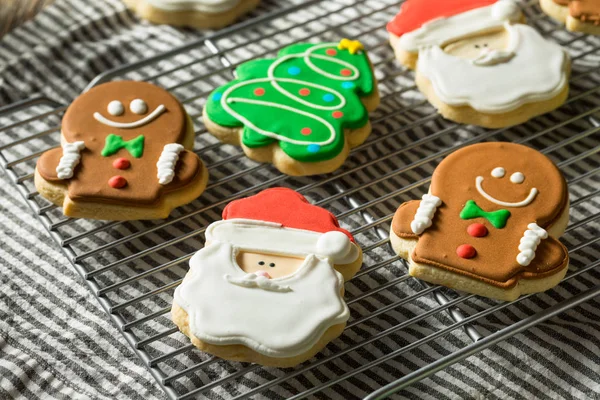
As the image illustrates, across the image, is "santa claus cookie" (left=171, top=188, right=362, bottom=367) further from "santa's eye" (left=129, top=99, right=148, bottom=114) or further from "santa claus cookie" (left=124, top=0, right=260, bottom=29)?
"santa claus cookie" (left=124, top=0, right=260, bottom=29)

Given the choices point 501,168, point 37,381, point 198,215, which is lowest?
point 37,381

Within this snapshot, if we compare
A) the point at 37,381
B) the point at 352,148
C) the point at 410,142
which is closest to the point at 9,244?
the point at 37,381

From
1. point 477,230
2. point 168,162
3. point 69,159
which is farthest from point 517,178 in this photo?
point 69,159

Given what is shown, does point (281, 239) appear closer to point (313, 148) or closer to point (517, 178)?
point (313, 148)

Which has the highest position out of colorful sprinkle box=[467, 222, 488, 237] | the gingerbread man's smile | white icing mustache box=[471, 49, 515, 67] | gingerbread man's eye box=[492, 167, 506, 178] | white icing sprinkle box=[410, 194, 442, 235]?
white icing mustache box=[471, 49, 515, 67]

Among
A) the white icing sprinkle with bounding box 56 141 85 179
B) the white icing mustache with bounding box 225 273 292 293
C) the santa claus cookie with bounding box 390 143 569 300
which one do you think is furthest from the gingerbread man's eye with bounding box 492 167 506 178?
the white icing sprinkle with bounding box 56 141 85 179

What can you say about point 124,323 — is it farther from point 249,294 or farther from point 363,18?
point 363,18

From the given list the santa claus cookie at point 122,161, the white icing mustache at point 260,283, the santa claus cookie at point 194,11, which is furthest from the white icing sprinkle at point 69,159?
the santa claus cookie at point 194,11
